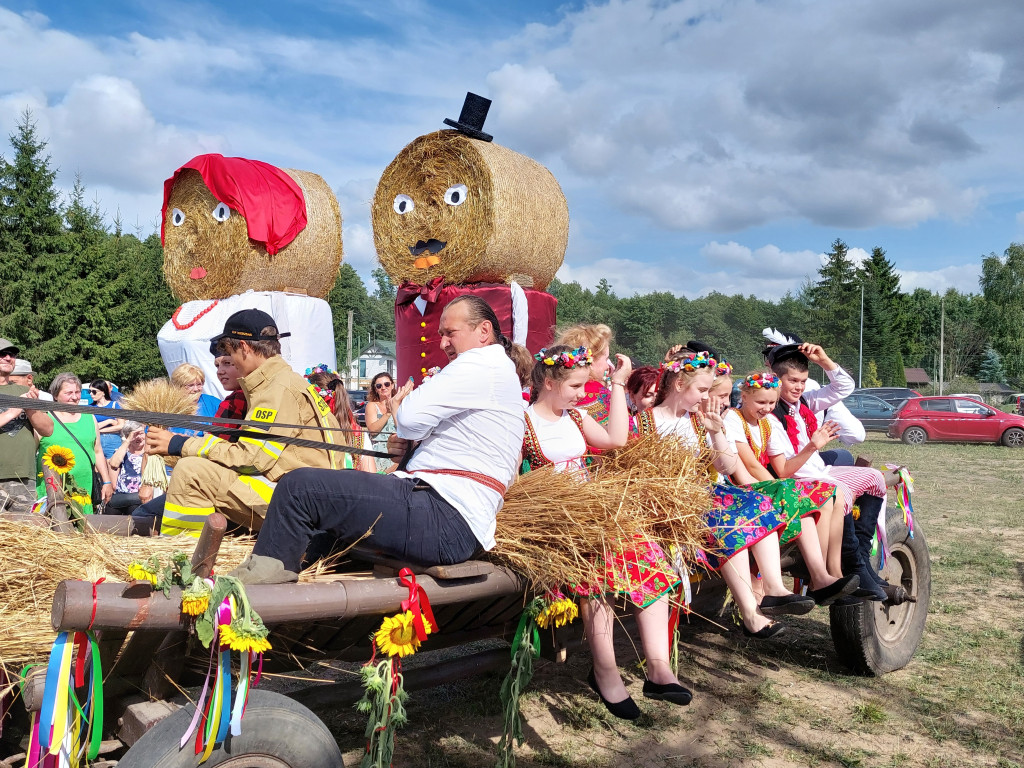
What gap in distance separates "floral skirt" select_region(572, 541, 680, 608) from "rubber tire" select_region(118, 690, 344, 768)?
1.02 m

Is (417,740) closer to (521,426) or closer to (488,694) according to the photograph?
(488,694)

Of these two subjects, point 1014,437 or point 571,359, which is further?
point 1014,437

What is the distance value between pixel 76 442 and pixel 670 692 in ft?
14.0

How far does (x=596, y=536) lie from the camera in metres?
2.97

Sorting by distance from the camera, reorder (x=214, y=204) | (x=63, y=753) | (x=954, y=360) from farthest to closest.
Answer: (x=954, y=360), (x=214, y=204), (x=63, y=753)

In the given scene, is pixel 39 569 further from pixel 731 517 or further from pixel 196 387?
pixel 196 387

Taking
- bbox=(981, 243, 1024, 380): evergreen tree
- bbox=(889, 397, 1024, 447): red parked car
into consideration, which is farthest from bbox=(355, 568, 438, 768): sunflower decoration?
bbox=(981, 243, 1024, 380): evergreen tree

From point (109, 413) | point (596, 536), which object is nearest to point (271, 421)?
point (109, 413)

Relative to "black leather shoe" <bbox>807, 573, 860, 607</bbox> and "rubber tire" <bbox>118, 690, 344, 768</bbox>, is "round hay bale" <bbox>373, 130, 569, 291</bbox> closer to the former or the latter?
"black leather shoe" <bbox>807, 573, 860, 607</bbox>

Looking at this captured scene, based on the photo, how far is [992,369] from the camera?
57.2 m

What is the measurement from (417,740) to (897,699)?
2.41m

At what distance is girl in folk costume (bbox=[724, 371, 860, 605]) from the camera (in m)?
3.82

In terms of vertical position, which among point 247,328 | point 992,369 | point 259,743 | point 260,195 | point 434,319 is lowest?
point 259,743

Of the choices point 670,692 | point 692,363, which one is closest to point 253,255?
point 692,363
